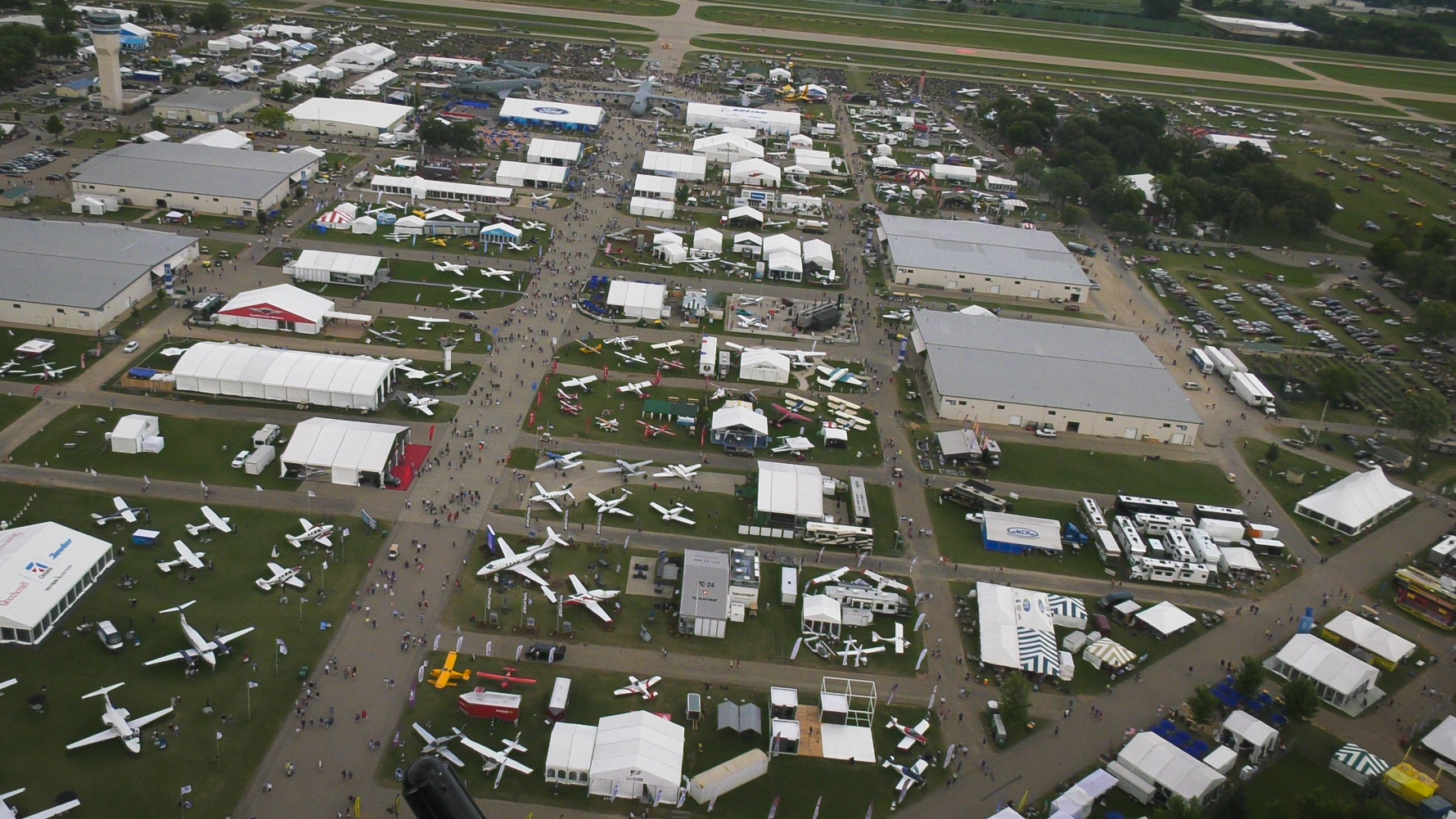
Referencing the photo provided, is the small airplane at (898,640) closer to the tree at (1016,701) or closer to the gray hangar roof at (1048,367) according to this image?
the tree at (1016,701)

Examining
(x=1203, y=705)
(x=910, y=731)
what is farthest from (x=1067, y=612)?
(x=910, y=731)

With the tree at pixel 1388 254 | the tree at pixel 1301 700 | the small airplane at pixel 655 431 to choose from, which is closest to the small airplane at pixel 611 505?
the small airplane at pixel 655 431

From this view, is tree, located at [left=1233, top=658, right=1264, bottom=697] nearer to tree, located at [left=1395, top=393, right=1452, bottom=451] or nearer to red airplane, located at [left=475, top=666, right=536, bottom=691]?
red airplane, located at [left=475, top=666, right=536, bottom=691]

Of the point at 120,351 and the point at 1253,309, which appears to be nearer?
the point at 120,351

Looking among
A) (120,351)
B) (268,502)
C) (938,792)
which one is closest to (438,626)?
(268,502)

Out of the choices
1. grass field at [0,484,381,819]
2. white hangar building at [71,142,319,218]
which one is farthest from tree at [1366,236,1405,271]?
white hangar building at [71,142,319,218]

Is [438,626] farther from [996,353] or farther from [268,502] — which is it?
[996,353]
